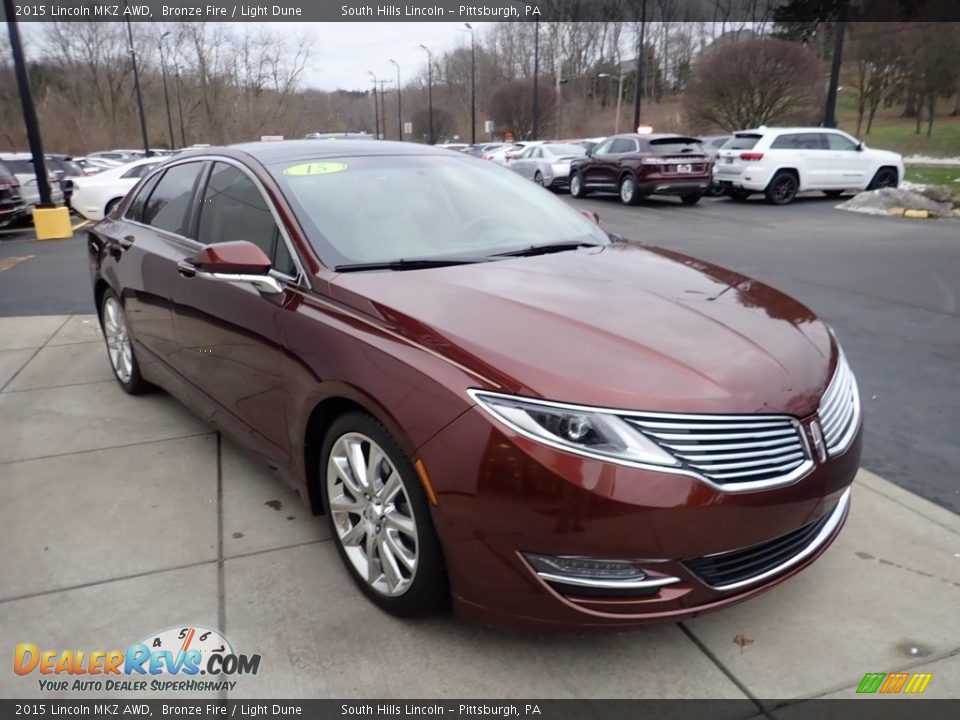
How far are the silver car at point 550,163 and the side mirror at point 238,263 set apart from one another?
19876 mm

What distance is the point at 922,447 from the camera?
4027mm

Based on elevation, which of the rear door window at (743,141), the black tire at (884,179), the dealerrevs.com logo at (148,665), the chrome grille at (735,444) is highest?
the rear door window at (743,141)

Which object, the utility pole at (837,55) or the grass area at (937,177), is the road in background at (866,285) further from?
the grass area at (937,177)

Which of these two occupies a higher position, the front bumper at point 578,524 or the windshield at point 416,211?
the windshield at point 416,211

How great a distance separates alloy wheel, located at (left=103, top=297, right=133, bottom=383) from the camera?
4902 millimetres

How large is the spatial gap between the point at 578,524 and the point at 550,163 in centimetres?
2134

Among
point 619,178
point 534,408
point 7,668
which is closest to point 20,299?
point 7,668

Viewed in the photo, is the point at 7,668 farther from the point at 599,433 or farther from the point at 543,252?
the point at 543,252

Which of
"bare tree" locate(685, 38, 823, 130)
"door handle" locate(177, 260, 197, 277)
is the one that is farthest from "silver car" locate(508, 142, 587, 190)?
"door handle" locate(177, 260, 197, 277)

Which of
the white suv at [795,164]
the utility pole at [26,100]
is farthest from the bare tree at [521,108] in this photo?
the utility pole at [26,100]

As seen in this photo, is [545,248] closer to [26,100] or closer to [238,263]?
[238,263]

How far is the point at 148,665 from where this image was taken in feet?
8.34

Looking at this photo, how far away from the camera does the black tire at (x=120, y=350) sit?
15.9ft
